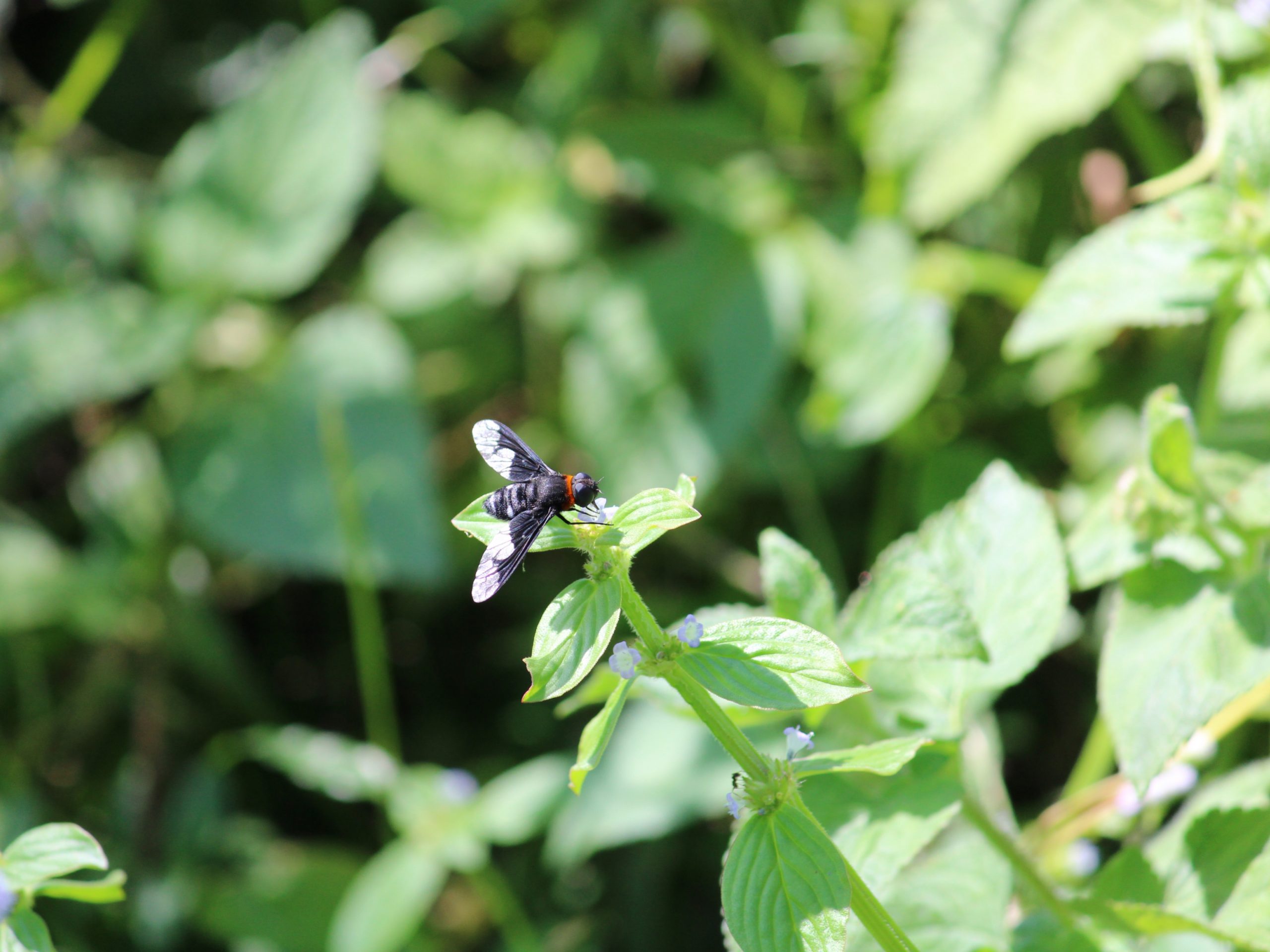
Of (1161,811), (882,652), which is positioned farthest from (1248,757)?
(882,652)

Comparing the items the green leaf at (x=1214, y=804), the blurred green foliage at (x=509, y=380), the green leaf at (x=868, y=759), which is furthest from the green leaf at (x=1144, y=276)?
the green leaf at (x=868, y=759)

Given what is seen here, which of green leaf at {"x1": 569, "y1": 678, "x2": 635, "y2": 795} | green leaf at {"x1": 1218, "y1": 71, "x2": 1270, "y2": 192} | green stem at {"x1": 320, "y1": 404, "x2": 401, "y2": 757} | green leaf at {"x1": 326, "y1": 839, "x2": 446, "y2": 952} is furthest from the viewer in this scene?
green stem at {"x1": 320, "y1": 404, "x2": 401, "y2": 757}

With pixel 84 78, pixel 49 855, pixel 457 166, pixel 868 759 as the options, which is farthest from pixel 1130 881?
pixel 84 78

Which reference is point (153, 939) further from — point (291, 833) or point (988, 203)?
point (988, 203)

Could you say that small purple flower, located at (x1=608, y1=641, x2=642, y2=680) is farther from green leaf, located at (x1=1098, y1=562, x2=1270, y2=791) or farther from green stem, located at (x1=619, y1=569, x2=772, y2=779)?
green leaf, located at (x1=1098, y1=562, x2=1270, y2=791)

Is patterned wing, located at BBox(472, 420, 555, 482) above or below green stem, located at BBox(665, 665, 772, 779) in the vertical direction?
above

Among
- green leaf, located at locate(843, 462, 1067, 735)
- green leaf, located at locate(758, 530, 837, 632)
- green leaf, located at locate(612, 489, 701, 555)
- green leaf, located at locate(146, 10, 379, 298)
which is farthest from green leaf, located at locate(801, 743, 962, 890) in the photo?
green leaf, located at locate(146, 10, 379, 298)

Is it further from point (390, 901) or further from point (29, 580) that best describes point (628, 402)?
point (29, 580)

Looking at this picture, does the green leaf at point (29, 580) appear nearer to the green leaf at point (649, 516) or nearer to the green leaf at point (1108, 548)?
the green leaf at point (649, 516)
